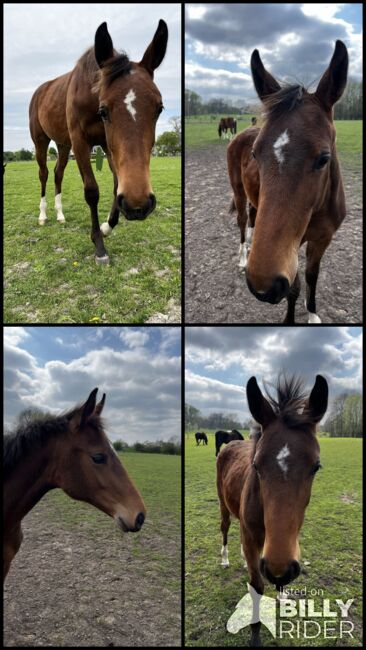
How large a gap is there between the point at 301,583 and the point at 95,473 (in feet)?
9.40

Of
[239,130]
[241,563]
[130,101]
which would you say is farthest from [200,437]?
[130,101]

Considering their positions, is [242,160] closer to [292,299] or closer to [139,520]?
[292,299]

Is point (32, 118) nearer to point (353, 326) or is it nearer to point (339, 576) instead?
point (353, 326)

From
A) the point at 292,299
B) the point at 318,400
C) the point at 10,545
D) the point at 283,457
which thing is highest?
the point at 292,299

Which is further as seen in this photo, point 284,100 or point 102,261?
point 102,261

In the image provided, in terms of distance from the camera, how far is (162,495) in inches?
316

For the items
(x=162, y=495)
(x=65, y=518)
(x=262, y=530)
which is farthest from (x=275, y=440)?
(x=162, y=495)

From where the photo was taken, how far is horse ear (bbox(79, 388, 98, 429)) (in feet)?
8.89

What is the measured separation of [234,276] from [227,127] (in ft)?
50.7

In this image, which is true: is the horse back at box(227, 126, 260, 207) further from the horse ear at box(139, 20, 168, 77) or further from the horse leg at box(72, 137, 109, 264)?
the horse leg at box(72, 137, 109, 264)

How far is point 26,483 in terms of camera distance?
258 centimetres

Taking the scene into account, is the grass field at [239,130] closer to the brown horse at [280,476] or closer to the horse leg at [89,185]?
the horse leg at [89,185]

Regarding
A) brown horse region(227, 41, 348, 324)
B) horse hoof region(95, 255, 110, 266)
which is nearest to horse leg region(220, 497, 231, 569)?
horse hoof region(95, 255, 110, 266)

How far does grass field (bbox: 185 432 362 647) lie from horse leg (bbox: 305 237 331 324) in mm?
2789
